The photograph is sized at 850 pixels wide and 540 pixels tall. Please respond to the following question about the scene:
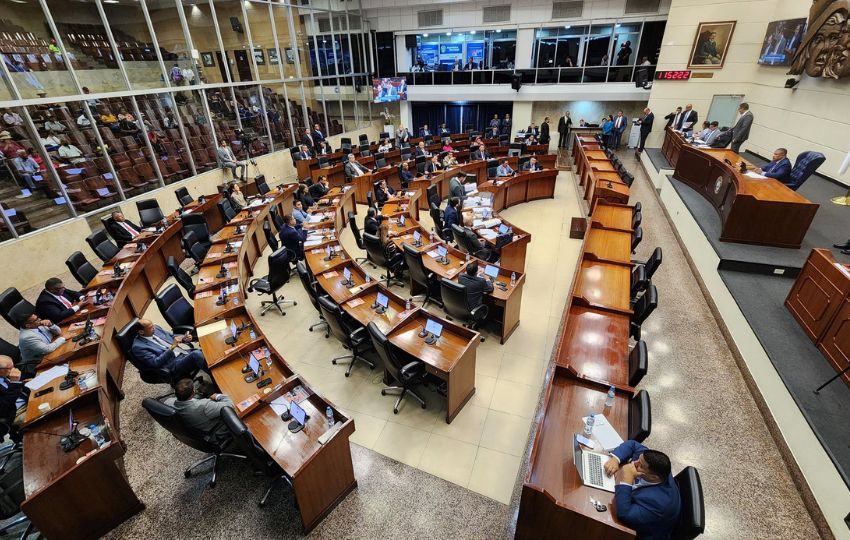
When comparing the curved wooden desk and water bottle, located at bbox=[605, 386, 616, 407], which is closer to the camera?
water bottle, located at bbox=[605, 386, 616, 407]

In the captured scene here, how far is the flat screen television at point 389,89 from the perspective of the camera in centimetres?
1847

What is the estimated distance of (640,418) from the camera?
323cm

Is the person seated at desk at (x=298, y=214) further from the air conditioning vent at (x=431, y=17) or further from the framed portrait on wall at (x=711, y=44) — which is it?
the framed portrait on wall at (x=711, y=44)

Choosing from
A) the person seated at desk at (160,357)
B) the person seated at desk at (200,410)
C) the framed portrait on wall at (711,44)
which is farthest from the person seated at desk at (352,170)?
the framed portrait on wall at (711,44)

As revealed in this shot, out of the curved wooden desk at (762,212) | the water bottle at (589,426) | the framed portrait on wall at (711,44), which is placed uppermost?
the framed portrait on wall at (711,44)

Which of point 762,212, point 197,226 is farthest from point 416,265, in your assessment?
point 762,212

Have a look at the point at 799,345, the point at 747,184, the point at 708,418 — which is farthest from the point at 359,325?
the point at 747,184

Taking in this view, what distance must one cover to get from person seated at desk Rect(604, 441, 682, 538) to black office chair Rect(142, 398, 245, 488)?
→ 3479 mm

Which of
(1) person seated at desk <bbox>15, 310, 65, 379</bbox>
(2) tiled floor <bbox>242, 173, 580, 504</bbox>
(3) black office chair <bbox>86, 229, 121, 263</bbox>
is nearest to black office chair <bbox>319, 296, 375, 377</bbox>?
(2) tiled floor <bbox>242, 173, 580, 504</bbox>

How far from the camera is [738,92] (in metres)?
13.6

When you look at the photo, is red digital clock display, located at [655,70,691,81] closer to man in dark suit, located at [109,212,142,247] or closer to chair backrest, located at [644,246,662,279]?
chair backrest, located at [644,246,662,279]

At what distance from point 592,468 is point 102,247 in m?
8.82

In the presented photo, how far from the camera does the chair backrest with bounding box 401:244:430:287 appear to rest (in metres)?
6.31

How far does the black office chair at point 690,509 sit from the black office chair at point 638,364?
1.06 meters
